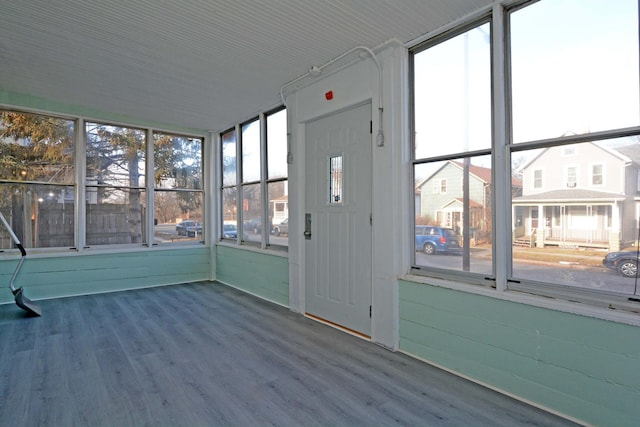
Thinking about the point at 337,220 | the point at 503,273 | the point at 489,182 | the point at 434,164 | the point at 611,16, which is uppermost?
the point at 611,16

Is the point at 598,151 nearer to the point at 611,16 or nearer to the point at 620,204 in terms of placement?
the point at 620,204

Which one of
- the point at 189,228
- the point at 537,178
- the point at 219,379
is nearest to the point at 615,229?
the point at 537,178

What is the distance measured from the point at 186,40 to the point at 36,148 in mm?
3220

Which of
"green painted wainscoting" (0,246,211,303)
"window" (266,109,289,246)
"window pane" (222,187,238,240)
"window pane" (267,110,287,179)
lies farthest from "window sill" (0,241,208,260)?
"window pane" (267,110,287,179)

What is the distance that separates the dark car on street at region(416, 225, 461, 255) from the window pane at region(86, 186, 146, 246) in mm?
4474

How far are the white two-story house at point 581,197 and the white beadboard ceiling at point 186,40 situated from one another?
1253 millimetres

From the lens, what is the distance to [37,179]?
15.5 feet

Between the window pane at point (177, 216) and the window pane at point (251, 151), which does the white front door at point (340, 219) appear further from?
the window pane at point (177, 216)

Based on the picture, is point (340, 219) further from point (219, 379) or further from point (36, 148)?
point (36, 148)

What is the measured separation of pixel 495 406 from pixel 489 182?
1.49 meters

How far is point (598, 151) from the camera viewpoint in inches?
81.8

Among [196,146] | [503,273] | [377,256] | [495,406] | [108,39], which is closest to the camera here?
[495,406]

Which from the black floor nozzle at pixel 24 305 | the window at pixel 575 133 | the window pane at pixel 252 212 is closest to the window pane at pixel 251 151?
the window pane at pixel 252 212

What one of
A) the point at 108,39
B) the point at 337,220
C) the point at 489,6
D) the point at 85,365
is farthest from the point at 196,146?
the point at 489,6
